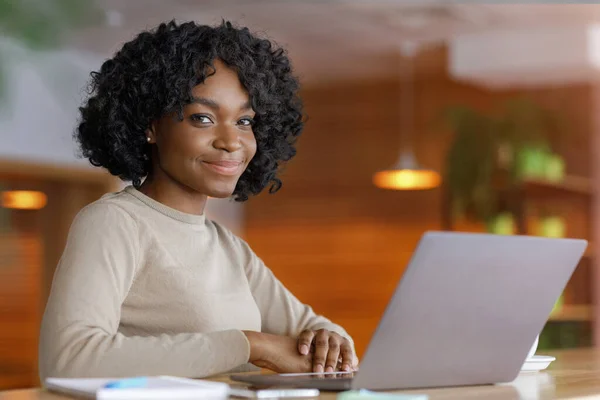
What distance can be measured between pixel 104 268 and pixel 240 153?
380 mm

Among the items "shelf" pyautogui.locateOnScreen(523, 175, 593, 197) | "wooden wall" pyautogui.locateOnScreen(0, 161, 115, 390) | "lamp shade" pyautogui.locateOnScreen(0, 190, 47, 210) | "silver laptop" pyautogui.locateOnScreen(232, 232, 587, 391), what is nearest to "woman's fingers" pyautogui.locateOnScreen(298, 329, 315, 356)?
"silver laptop" pyautogui.locateOnScreen(232, 232, 587, 391)

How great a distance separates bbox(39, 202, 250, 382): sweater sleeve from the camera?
4.60 ft

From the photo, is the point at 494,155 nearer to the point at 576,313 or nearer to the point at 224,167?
the point at 576,313

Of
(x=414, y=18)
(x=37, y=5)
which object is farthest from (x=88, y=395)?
(x=414, y=18)

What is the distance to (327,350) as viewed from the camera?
5.44 ft

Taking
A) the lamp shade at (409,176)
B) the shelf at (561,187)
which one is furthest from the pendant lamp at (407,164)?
the shelf at (561,187)

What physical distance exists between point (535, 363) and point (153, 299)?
66 cm

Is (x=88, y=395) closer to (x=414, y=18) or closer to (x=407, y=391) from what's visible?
(x=407, y=391)

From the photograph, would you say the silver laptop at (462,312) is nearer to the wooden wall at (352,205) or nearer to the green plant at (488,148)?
the green plant at (488,148)

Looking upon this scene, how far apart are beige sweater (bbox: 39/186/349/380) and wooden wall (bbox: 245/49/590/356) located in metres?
5.68

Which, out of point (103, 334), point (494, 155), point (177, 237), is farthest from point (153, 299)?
point (494, 155)

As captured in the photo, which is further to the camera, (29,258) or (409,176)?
(409,176)

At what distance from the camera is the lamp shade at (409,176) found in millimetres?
7199

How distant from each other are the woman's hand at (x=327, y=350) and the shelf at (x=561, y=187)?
15.7ft
